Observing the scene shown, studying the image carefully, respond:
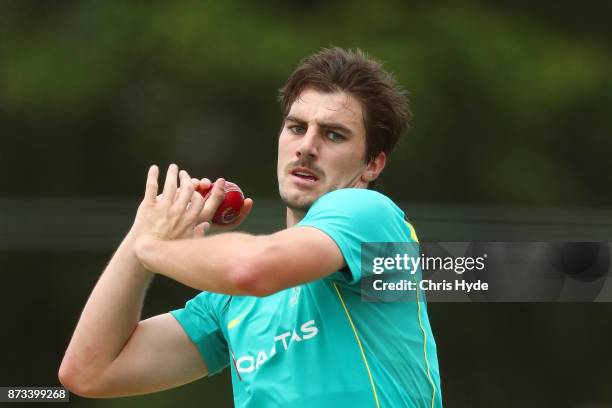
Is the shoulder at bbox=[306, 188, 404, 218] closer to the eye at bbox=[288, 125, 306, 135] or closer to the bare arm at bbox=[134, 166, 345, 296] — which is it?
the bare arm at bbox=[134, 166, 345, 296]

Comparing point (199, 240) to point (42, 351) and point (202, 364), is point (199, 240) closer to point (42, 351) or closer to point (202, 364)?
point (202, 364)

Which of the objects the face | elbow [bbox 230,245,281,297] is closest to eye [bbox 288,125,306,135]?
the face

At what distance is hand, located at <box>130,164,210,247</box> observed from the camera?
2.29 meters

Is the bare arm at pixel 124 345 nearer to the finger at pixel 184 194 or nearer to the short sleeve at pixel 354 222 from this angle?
the finger at pixel 184 194

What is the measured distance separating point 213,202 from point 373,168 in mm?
552

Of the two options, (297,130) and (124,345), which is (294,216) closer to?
(297,130)

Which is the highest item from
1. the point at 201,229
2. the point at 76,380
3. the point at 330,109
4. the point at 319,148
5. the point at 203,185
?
the point at 330,109

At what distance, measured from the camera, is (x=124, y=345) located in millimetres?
2631

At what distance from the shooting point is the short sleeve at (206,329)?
275 cm

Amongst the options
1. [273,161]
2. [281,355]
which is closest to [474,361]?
[273,161]

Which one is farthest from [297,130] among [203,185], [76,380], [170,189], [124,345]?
[76,380]

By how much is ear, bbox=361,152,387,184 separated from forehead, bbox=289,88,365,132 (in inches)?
4.6

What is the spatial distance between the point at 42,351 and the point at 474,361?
7.20 feet

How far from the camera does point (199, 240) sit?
217 cm
